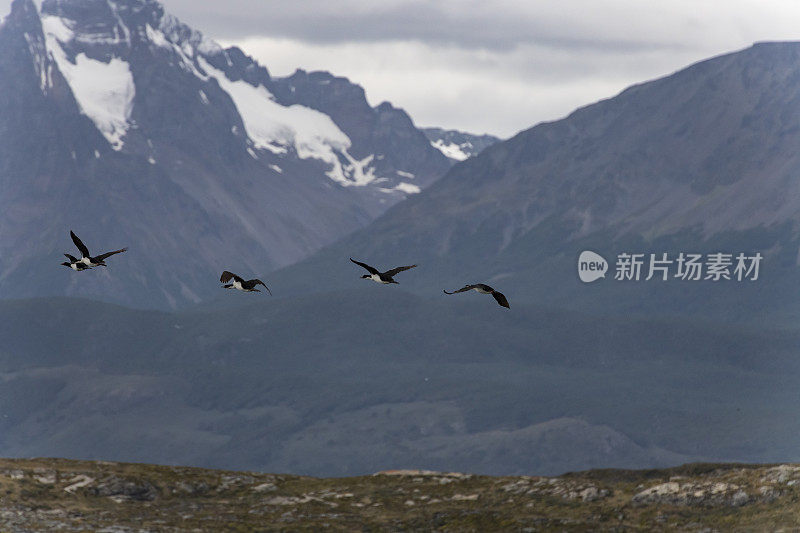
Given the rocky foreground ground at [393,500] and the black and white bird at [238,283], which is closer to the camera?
the black and white bird at [238,283]

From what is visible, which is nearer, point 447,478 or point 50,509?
point 50,509

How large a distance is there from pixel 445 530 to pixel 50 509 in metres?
26.7

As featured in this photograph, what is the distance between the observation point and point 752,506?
97938 millimetres

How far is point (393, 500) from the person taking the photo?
355 feet

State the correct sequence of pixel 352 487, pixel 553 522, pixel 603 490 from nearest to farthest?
pixel 553 522 → pixel 603 490 → pixel 352 487

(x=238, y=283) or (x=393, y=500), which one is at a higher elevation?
(x=238, y=283)

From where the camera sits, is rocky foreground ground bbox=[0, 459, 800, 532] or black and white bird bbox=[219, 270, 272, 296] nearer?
black and white bird bbox=[219, 270, 272, 296]

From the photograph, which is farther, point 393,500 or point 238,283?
point 393,500

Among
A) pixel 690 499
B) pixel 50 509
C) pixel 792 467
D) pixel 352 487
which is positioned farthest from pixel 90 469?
pixel 792 467

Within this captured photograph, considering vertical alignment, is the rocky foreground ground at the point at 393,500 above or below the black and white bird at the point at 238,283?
below

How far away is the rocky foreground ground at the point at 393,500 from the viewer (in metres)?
97.1

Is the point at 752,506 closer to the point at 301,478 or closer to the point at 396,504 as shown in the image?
the point at 396,504

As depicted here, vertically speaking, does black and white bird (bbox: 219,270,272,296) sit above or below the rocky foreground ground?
above

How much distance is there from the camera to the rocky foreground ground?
319 ft
